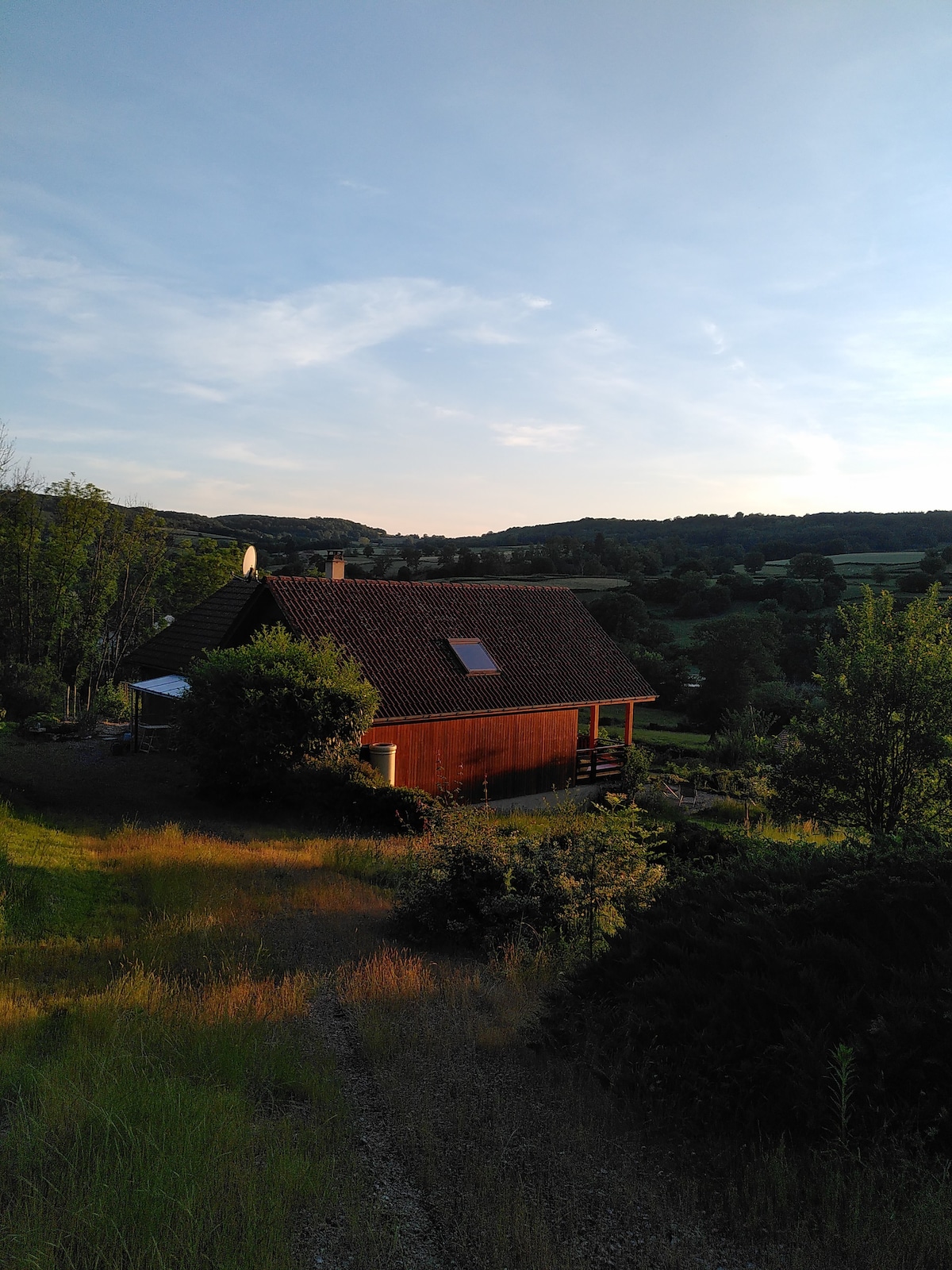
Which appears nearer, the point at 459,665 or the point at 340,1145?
the point at 340,1145

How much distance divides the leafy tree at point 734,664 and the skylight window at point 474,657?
87.4 ft

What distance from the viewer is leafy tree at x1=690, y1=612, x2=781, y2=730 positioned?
46.4 metres

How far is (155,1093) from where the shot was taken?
13.9 ft

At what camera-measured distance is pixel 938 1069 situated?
3992mm

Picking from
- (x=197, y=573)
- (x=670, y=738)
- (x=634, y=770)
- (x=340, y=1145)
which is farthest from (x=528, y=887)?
(x=197, y=573)

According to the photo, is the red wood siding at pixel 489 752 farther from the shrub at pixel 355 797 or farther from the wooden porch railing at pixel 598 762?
the shrub at pixel 355 797

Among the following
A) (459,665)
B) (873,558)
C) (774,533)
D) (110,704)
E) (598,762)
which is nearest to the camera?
(459,665)

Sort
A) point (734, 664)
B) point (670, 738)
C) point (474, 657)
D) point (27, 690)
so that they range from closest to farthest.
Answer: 1. point (474, 657)
2. point (27, 690)
3. point (670, 738)
4. point (734, 664)

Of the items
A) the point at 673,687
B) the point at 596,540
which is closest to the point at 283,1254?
the point at 673,687

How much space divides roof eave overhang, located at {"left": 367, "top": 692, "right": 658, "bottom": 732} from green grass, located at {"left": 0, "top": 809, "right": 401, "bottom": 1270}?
1027cm

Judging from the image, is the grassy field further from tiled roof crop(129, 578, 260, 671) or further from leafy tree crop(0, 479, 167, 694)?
leafy tree crop(0, 479, 167, 694)

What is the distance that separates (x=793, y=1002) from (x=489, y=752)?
56.6 ft

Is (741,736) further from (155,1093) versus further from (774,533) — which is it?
(774,533)

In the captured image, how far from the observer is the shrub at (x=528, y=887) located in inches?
328
